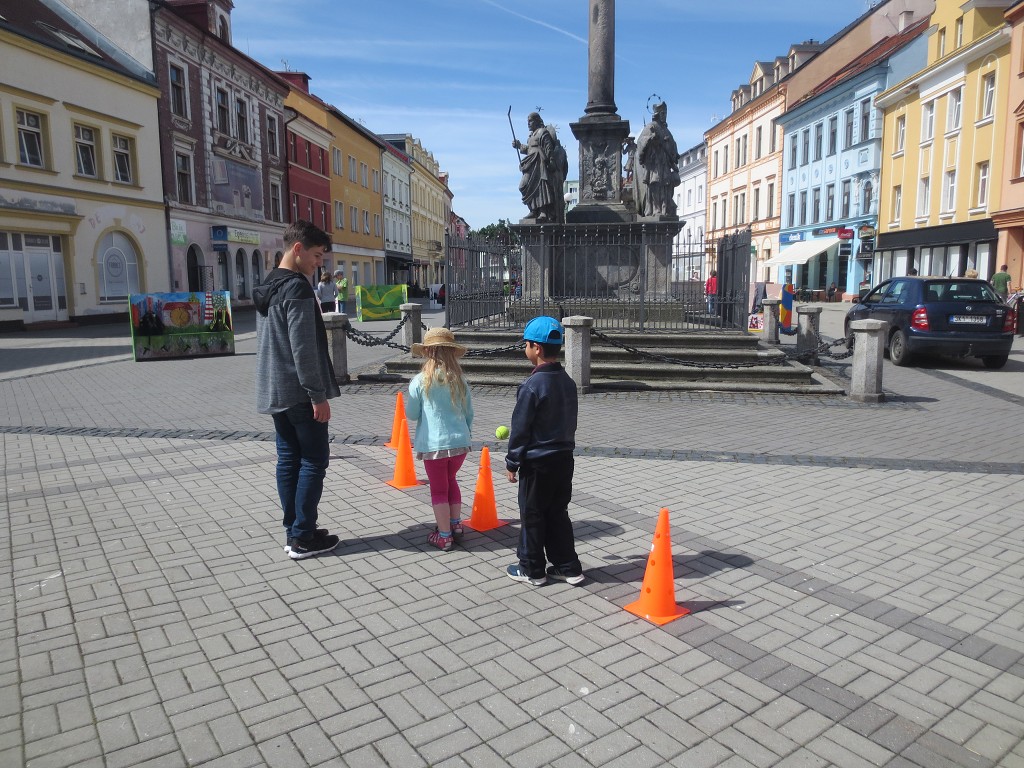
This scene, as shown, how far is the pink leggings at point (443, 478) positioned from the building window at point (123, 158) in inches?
960

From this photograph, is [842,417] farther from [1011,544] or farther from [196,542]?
[196,542]

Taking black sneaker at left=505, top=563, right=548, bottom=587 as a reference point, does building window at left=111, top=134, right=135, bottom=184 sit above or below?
above

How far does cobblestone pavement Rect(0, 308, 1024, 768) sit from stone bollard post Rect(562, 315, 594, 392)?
275cm

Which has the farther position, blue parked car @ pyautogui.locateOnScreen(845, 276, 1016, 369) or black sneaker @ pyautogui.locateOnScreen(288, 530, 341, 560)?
blue parked car @ pyautogui.locateOnScreen(845, 276, 1016, 369)

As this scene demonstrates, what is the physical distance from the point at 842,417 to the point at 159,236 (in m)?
24.4

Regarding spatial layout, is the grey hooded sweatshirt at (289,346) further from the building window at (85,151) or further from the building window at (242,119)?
the building window at (242,119)

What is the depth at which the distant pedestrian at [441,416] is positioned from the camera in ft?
15.1

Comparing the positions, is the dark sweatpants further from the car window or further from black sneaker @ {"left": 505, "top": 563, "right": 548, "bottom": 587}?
the car window

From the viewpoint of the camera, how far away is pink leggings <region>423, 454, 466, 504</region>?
4621 millimetres

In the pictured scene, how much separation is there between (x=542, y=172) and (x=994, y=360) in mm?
8760

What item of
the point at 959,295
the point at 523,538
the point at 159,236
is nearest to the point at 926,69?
the point at 959,295

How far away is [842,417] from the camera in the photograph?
890 centimetres

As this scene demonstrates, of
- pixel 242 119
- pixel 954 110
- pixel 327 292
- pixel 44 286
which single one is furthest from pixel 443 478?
pixel 242 119

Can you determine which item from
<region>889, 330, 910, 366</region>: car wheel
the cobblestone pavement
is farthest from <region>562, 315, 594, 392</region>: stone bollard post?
<region>889, 330, 910, 366</region>: car wheel
